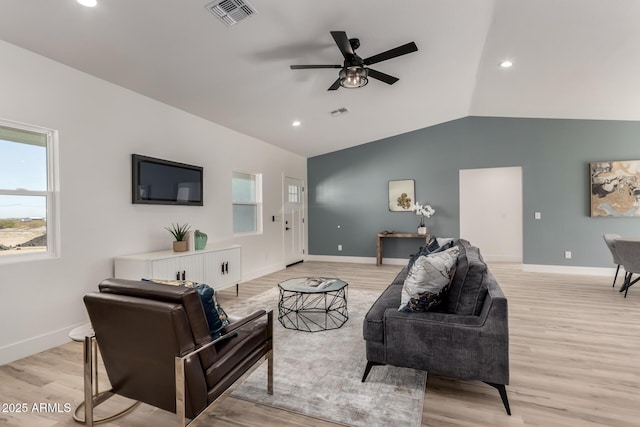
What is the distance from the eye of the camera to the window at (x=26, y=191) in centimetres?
269

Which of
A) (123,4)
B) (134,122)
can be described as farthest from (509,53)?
(134,122)

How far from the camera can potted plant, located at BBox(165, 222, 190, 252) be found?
12.5 ft

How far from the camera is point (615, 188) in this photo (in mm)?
5617

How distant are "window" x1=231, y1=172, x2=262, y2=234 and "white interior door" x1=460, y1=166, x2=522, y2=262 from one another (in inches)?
187

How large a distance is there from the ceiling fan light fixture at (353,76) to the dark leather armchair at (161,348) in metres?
2.37

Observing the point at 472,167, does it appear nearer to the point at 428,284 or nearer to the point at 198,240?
the point at 428,284

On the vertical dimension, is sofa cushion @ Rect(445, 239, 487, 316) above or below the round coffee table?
above

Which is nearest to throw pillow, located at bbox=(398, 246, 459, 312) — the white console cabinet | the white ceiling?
the white ceiling

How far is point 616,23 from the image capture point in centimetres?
308

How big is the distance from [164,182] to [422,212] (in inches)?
197

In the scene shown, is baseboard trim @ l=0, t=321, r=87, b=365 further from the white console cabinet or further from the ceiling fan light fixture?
the ceiling fan light fixture

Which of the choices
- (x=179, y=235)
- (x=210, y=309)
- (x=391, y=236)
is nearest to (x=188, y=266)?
(x=179, y=235)

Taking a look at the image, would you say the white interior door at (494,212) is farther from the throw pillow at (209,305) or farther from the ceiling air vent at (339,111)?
the throw pillow at (209,305)

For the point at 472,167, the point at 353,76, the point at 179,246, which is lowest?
the point at 179,246
